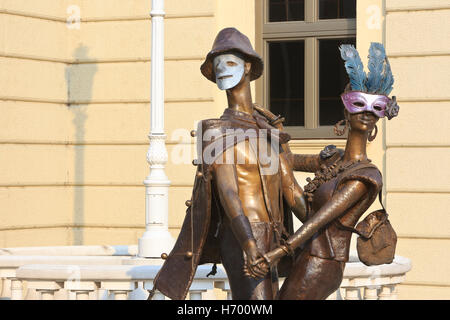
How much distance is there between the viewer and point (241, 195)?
17.1ft

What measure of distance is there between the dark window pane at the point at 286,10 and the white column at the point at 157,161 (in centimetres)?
191

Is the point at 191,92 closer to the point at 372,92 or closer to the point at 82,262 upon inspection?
the point at 82,262

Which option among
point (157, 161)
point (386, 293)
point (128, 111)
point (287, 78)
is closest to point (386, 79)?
point (386, 293)

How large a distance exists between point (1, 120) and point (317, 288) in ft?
20.2

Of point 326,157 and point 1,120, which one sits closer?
point 326,157

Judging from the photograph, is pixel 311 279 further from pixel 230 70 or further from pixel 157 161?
pixel 157 161

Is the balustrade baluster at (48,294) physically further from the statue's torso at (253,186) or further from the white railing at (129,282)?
the statue's torso at (253,186)

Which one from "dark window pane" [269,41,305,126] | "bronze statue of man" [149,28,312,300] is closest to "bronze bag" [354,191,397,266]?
"bronze statue of man" [149,28,312,300]

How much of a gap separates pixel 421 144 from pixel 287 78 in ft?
6.02

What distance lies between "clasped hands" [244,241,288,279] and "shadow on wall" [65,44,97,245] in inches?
250

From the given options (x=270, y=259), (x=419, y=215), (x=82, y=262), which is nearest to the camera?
(x=270, y=259)

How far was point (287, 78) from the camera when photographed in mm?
10844
